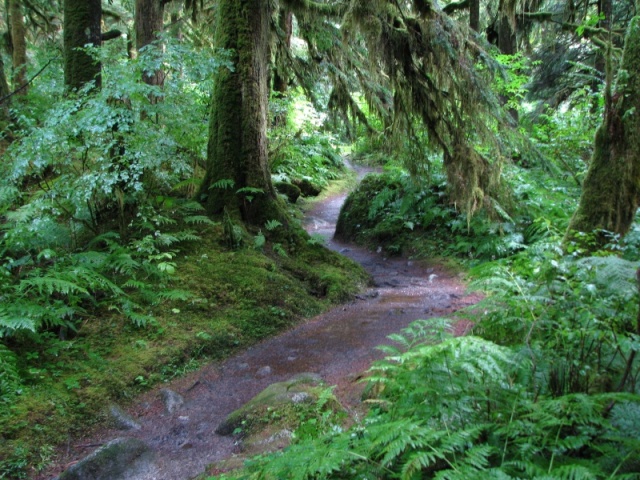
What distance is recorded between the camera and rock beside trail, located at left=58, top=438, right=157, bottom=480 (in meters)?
3.15

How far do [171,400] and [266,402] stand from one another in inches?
43.1

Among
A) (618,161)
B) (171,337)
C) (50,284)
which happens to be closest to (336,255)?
(171,337)

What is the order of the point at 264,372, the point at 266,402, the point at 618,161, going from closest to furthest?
1. the point at 266,402
2. the point at 618,161
3. the point at 264,372

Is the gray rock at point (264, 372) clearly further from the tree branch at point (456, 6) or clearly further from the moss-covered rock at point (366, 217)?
the tree branch at point (456, 6)

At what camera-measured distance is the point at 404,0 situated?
8039 mm

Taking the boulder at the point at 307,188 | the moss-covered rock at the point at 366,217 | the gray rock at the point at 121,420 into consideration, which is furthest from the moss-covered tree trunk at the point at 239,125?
the boulder at the point at 307,188

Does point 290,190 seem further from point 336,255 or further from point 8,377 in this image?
point 8,377

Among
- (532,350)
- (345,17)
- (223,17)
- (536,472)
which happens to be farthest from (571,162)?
(536,472)

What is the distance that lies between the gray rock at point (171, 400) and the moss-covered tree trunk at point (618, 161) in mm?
4252

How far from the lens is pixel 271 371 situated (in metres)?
4.81

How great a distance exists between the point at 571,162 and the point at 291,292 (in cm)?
735

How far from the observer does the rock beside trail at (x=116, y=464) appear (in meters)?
3.15

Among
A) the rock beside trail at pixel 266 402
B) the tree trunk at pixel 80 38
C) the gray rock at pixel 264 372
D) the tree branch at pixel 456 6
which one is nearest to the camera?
the rock beside trail at pixel 266 402

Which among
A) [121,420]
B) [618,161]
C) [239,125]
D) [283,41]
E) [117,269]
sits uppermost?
[283,41]
